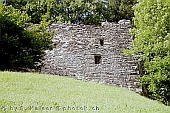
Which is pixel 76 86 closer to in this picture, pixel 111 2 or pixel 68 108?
pixel 68 108

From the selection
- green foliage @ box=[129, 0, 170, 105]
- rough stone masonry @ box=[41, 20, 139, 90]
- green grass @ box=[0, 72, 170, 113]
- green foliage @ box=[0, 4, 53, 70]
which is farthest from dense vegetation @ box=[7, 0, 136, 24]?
green grass @ box=[0, 72, 170, 113]

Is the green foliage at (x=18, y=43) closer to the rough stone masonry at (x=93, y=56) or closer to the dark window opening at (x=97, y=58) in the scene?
the rough stone masonry at (x=93, y=56)

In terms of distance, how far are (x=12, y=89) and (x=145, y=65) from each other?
6.55m

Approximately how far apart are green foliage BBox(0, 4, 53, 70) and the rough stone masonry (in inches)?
49.4

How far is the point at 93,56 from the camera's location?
44.5 feet

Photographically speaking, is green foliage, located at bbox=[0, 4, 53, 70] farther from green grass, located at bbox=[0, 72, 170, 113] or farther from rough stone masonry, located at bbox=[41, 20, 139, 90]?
green grass, located at bbox=[0, 72, 170, 113]

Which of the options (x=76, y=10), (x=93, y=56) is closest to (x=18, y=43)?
(x=93, y=56)

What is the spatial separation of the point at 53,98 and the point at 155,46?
19.0 ft

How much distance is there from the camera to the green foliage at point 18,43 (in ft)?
36.8

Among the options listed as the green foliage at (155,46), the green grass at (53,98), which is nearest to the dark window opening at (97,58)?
the green foliage at (155,46)

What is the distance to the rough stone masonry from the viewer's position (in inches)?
524

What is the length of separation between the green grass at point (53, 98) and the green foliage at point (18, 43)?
4.89 ft

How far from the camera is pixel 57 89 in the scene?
8.90 m

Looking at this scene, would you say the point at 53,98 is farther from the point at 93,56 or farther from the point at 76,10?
the point at 76,10
